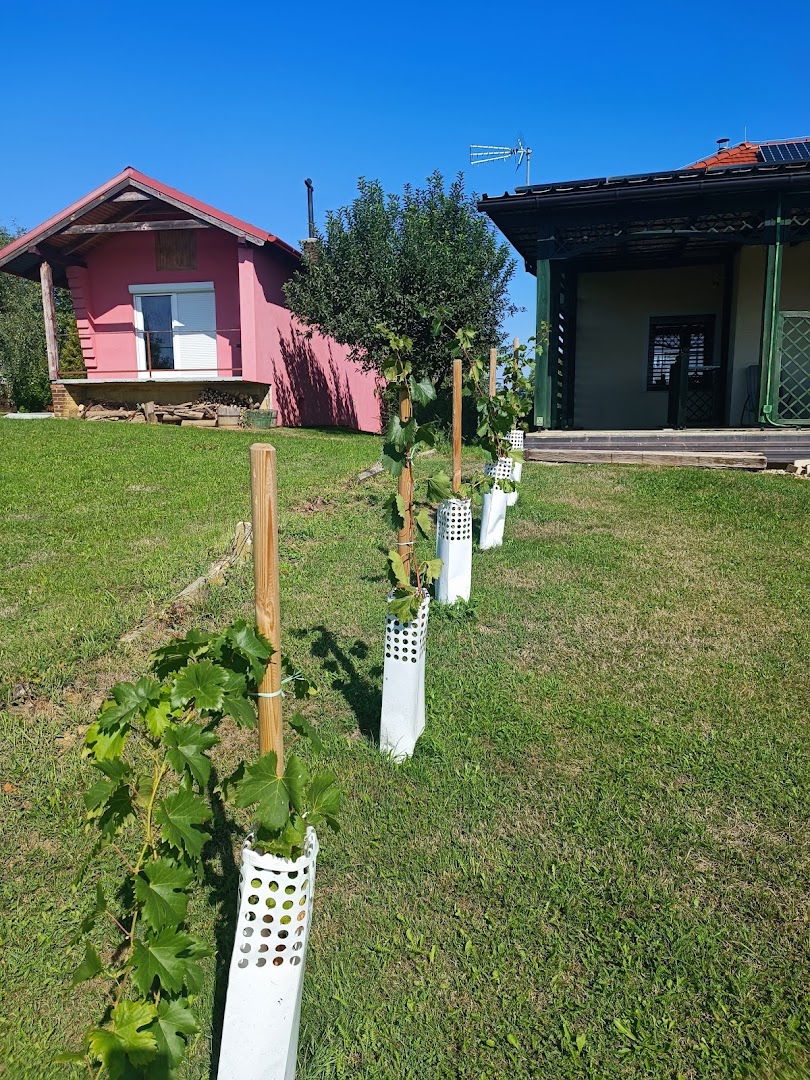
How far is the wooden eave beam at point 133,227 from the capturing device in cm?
1545

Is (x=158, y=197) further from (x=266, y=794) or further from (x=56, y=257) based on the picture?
(x=266, y=794)

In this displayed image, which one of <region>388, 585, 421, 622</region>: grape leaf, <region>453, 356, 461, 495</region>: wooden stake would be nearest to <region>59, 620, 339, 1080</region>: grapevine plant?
<region>388, 585, 421, 622</region>: grape leaf

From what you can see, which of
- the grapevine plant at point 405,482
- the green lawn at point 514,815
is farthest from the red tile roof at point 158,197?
the grapevine plant at point 405,482

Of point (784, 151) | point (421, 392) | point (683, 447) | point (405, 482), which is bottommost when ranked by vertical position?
point (683, 447)

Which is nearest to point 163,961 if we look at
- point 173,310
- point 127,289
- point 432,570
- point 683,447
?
point 432,570

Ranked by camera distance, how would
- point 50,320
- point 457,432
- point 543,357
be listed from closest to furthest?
point 457,432 < point 543,357 < point 50,320

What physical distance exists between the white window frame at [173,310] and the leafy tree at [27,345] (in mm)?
4340

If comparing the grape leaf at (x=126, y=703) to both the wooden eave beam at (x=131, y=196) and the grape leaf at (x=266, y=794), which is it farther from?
the wooden eave beam at (x=131, y=196)

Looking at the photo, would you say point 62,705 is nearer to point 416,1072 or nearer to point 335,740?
point 335,740

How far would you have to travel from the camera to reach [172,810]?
1702 mm

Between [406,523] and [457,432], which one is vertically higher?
[457,432]

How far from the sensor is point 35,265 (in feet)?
56.0

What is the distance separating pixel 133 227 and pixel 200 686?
16054 millimetres

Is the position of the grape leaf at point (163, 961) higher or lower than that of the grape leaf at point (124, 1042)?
higher
